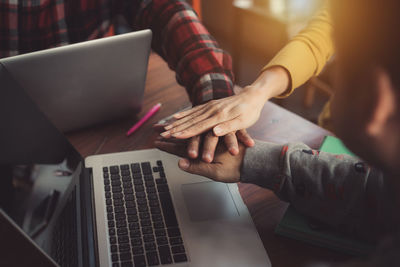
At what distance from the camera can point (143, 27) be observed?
1.20 meters

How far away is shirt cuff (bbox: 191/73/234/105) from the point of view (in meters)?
0.94

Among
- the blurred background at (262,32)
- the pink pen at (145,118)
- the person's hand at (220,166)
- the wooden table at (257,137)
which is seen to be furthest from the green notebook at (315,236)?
the blurred background at (262,32)

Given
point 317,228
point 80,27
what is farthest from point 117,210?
point 80,27

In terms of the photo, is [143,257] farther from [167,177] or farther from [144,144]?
[144,144]

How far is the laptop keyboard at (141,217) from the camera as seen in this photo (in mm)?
669

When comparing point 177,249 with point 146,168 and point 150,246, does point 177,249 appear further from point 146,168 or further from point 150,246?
point 146,168

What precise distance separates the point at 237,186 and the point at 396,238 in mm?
420

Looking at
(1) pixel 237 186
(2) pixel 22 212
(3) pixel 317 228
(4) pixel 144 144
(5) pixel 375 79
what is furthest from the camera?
(4) pixel 144 144

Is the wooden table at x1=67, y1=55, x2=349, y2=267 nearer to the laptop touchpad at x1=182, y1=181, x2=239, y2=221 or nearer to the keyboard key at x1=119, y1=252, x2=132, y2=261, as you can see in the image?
the laptop touchpad at x1=182, y1=181, x2=239, y2=221

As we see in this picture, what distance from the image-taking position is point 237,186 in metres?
0.81

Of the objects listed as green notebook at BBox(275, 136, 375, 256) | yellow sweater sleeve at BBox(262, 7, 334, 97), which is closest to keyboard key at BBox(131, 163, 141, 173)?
green notebook at BBox(275, 136, 375, 256)

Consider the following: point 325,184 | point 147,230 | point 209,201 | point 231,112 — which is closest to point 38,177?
point 147,230

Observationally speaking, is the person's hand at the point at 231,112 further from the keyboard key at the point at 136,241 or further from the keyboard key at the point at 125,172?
the keyboard key at the point at 136,241

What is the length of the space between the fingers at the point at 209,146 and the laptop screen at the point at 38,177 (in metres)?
0.27
